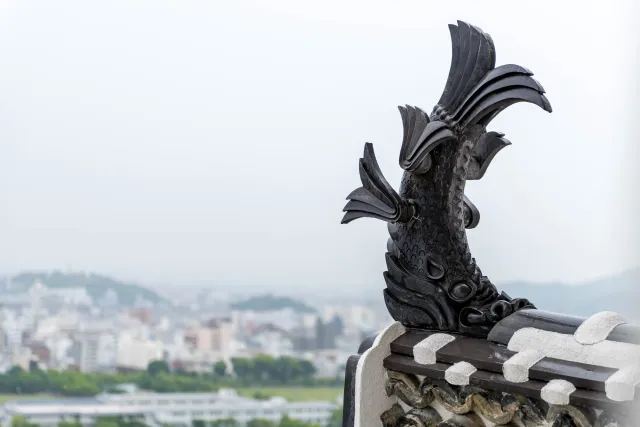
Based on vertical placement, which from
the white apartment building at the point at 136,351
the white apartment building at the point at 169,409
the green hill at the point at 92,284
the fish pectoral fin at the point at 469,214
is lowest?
the white apartment building at the point at 169,409

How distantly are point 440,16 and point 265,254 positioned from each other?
1.80 m

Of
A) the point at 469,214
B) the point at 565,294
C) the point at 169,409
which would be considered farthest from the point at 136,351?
the point at 469,214

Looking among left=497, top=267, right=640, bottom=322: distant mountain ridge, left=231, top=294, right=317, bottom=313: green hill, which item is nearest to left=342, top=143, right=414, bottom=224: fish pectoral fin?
left=497, top=267, right=640, bottom=322: distant mountain ridge

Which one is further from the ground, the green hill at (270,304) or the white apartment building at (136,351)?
the green hill at (270,304)

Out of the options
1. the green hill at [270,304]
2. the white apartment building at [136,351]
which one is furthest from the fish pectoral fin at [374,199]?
the white apartment building at [136,351]

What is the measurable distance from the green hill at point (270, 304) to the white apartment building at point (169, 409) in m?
0.64

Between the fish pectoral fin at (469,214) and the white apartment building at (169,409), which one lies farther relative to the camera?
the white apartment building at (169,409)

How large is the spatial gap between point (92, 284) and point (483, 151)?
4365 millimetres

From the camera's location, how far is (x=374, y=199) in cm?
139

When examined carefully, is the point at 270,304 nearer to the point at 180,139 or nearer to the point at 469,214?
the point at 180,139

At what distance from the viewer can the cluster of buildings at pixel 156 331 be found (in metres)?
5.38

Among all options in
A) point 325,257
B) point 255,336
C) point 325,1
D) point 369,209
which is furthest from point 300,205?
point 369,209

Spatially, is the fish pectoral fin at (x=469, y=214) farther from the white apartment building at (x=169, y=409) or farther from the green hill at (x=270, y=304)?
the white apartment building at (x=169, y=409)

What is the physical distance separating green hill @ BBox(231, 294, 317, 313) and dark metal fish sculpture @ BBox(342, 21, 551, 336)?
13.4 feet
